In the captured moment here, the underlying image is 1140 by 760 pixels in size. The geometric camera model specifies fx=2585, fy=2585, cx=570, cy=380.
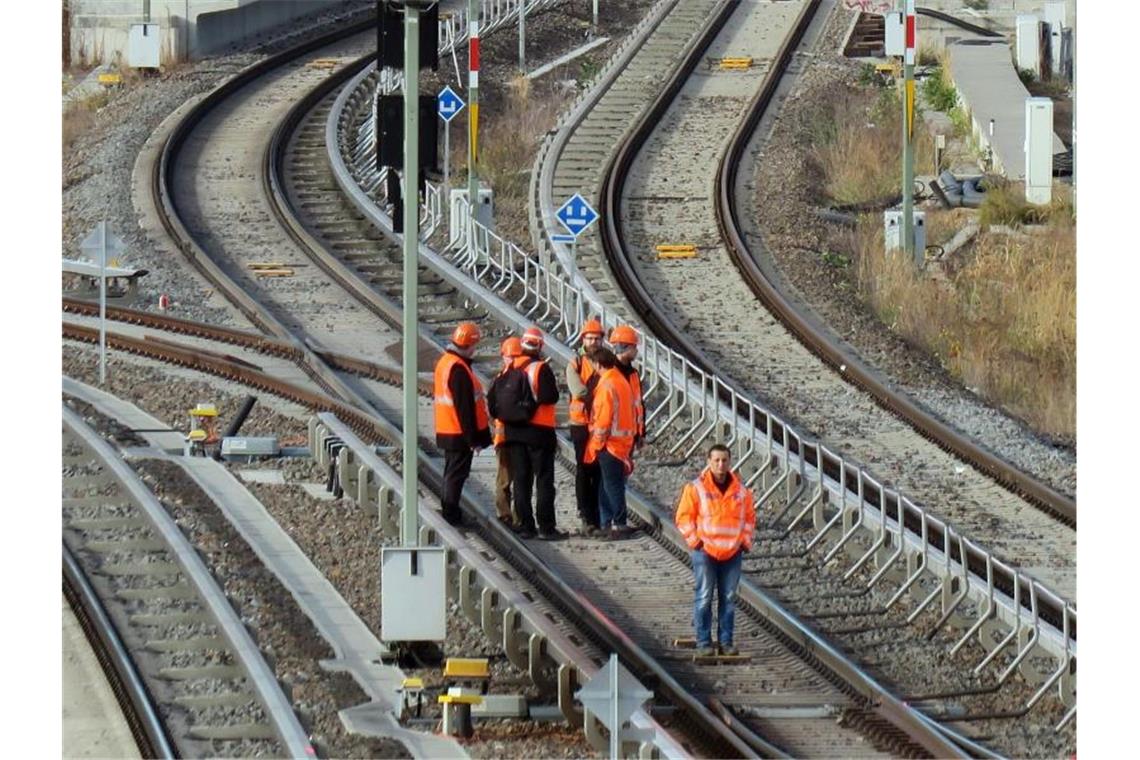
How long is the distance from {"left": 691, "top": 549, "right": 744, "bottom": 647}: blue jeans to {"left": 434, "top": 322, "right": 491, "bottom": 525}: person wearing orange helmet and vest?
283 centimetres

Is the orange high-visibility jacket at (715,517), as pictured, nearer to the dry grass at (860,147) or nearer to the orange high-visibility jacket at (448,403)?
the orange high-visibility jacket at (448,403)

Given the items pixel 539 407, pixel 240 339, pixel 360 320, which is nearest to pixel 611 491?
pixel 539 407

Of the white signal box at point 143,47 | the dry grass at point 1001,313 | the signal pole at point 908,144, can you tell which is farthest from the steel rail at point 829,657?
the white signal box at point 143,47

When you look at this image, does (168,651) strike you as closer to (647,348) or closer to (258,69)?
(647,348)

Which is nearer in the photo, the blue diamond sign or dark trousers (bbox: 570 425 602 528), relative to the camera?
dark trousers (bbox: 570 425 602 528)

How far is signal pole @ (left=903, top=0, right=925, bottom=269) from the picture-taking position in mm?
32312

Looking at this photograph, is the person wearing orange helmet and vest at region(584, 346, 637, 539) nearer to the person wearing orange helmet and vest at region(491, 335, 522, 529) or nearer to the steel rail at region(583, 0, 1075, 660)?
the person wearing orange helmet and vest at region(491, 335, 522, 529)

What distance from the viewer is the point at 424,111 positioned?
16578 millimetres

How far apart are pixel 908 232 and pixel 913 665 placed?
16.5 meters

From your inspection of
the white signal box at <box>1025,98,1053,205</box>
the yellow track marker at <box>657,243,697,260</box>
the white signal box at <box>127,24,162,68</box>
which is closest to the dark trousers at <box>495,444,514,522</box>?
the yellow track marker at <box>657,243,697,260</box>

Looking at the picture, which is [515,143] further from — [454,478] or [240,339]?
[454,478]

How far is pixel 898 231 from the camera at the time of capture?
3312 cm

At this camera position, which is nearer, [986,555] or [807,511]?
[986,555]

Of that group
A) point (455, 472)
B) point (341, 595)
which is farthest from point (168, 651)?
point (455, 472)
